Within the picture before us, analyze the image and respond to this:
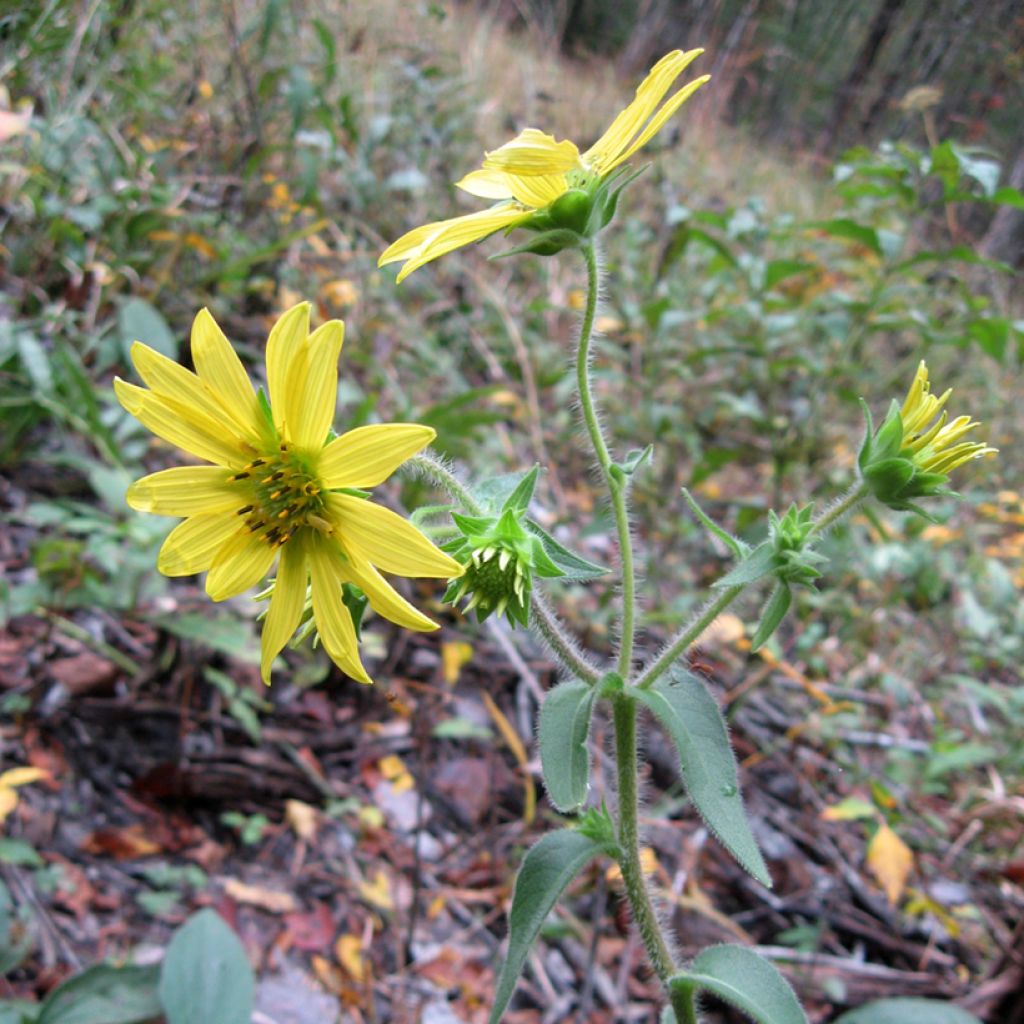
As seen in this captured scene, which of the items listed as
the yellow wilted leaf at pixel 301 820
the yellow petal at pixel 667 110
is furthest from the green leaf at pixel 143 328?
the yellow petal at pixel 667 110

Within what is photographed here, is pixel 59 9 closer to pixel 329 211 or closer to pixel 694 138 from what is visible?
pixel 329 211

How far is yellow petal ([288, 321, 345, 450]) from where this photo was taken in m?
1.03

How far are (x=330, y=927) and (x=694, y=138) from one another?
7405mm

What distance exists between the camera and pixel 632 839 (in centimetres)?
125

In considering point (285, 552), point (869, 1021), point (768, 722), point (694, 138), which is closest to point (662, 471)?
point (768, 722)

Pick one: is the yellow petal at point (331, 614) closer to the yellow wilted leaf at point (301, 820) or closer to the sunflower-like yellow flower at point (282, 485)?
the sunflower-like yellow flower at point (282, 485)

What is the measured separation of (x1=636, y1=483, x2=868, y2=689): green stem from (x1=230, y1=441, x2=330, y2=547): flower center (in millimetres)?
548

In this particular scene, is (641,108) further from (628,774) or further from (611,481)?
(628,774)

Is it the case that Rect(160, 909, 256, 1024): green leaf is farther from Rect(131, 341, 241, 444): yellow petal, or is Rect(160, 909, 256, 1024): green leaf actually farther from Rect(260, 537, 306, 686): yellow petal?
Rect(131, 341, 241, 444): yellow petal

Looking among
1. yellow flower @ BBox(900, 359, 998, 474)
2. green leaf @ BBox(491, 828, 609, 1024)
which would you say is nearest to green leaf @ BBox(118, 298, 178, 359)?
green leaf @ BBox(491, 828, 609, 1024)

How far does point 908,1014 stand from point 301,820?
1.58 meters

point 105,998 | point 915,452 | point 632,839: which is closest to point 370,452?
point 632,839

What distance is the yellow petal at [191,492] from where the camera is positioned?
116 centimetres

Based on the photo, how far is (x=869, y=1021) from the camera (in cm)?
184
